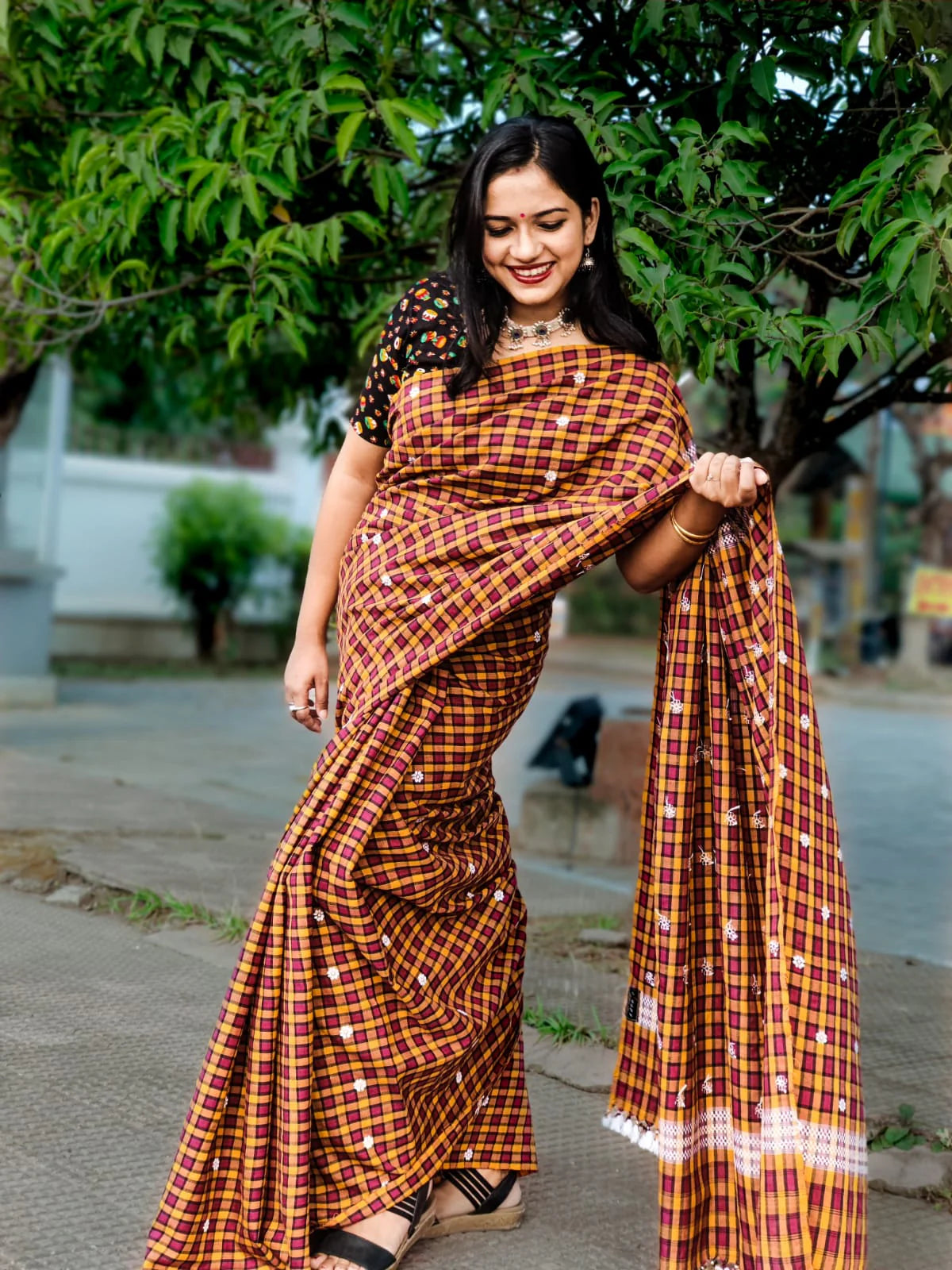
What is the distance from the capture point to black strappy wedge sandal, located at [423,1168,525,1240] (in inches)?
96.3

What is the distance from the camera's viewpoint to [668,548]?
2207 mm

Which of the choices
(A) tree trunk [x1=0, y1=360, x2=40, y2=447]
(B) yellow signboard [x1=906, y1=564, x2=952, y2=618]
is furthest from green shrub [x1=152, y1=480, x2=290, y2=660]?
(A) tree trunk [x1=0, y1=360, x2=40, y2=447]

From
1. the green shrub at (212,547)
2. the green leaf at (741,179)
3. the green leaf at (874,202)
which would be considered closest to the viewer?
the green leaf at (874,202)

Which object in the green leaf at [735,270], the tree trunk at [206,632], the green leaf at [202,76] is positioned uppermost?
the green leaf at [202,76]

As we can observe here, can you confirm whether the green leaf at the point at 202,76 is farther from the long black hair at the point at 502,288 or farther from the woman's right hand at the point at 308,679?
the woman's right hand at the point at 308,679

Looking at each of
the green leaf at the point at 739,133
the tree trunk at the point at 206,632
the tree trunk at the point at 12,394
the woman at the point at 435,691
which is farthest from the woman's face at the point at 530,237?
the tree trunk at the point at 206,632

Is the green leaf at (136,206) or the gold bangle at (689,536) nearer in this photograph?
the gold bangle at (689,536)

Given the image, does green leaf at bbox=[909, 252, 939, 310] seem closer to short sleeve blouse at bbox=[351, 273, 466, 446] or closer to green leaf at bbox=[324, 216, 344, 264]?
short sleeve blouse at bbox=[351, 273, 466, 446]

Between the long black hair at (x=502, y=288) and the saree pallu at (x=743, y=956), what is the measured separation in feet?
1.29

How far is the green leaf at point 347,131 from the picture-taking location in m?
3.42

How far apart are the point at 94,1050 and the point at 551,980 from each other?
54.5 inches

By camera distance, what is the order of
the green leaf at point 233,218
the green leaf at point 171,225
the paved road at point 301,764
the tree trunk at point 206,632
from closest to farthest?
the green leaf at point 233,218, the green leaf at point 171,225, the paved road at point 301,764, the tree trunk at point 206,632

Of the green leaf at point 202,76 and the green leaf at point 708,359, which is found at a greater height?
the green leaf at point 202,76

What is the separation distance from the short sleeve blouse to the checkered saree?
0.15ft
